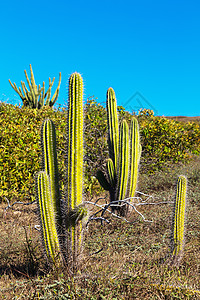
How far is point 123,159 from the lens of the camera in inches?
195

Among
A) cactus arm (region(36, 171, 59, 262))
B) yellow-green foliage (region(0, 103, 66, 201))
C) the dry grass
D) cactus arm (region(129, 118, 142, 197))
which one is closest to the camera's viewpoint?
the dry grass

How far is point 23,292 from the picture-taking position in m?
2.73

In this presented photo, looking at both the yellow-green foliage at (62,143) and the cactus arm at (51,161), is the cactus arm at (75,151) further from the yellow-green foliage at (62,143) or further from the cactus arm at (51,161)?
the yellow-green foliage at (62,143)

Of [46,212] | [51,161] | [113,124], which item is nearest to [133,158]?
[113,124]

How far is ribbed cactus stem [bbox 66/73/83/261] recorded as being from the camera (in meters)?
2.98

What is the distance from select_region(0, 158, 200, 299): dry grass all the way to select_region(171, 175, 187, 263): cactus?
15 cm

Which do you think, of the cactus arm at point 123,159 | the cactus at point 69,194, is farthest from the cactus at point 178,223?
the cactus arm at point 123,159

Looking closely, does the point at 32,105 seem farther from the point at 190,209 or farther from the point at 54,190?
the point at 54,190

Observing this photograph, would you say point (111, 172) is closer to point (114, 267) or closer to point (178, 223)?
point (178, 223)

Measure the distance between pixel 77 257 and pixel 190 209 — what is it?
2858 millimetres

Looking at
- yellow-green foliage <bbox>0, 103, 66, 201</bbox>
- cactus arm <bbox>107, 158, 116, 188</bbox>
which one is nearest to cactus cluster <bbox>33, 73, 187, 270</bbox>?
cactus arm <bbox>107, 158, 116, 188</bbox>

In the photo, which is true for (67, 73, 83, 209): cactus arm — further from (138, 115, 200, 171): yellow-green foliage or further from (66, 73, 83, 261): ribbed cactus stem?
(138, 115, 200, 171): yellow-green foliage

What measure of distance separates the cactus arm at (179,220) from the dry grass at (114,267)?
189 mm

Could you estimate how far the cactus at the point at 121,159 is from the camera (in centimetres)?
496
